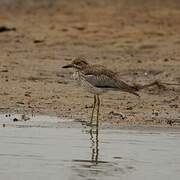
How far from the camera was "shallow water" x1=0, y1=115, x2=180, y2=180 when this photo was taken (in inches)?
382

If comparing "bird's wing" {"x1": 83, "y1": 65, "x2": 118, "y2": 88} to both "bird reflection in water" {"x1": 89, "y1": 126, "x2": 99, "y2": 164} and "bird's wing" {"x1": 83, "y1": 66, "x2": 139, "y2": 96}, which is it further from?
"bird reflection in water" {"x1": 89, "y1": 126, "x2": 99, "y2": 164}

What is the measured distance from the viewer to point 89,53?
60.4 feet

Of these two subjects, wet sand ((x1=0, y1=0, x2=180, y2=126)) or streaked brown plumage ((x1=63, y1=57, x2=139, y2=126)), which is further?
wet sand ((x1=0, y1=0, x2=180, y2=126))

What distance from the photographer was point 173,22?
21.3 m

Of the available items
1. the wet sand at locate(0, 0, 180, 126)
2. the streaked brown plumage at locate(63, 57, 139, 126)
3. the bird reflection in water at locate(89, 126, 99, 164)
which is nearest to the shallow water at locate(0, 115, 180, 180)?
the bird reflection in water at locate(89, 126, 99, 164)

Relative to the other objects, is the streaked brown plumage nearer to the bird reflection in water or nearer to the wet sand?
the wet sand

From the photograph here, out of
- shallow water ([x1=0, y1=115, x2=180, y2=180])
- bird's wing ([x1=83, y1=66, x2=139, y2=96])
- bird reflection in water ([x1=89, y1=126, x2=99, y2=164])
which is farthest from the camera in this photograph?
bird's wing ([x1=83, y1=66, x2=139, y2=96])

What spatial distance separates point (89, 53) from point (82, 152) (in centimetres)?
787

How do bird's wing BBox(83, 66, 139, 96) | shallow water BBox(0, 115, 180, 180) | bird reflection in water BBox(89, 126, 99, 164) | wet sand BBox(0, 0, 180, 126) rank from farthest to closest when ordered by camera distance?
wet sand BBox(0, 0, 180, 126)
bird's wing BBox(83, 66, 139, 96)
bird reflection in water BBox(89, 126, 99, 164)
shallow water BBox(0, 115, 180, 180)

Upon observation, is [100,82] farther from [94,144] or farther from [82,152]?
[82,152]

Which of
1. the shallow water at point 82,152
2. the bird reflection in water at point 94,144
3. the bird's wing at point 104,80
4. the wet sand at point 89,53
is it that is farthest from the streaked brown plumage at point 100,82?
the bird reflection in water at point 94,144

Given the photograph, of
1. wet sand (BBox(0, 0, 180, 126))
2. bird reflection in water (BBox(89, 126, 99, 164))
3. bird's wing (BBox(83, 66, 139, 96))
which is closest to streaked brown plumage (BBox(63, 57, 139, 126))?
bird's wing (BBox(83, 66, 139, 96))

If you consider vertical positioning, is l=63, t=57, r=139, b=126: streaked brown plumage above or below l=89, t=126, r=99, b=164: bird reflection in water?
above

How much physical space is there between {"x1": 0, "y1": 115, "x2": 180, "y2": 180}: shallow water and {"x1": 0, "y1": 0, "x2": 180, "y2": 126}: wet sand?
865 millimetres
